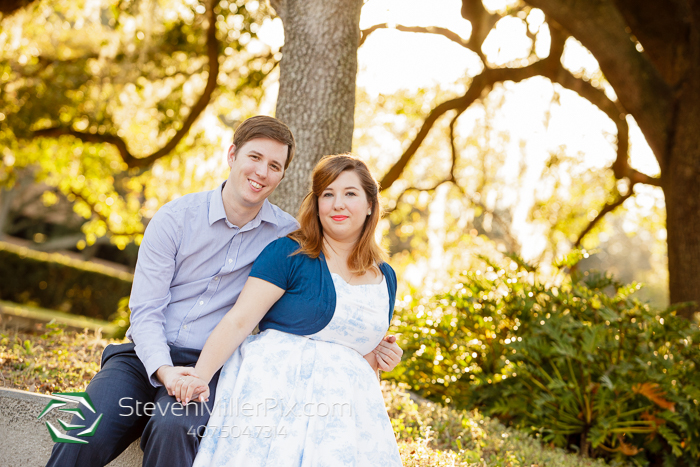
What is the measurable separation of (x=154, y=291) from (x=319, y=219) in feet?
2.63

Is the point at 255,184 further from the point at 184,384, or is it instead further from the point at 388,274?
the point at 184,384

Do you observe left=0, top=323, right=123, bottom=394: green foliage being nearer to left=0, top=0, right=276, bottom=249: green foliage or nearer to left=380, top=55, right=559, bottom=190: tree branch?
left=0, top=0, right=276, bottom=249: green foliage

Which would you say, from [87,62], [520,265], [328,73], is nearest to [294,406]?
[328,73]

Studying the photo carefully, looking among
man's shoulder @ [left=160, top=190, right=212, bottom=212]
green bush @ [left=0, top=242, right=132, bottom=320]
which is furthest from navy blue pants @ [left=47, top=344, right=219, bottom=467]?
green bush @ [left=0, top=242, right=132, bottom=320]

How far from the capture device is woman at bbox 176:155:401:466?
7.05 ft

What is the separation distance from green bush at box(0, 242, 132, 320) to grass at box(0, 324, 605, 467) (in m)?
11.7

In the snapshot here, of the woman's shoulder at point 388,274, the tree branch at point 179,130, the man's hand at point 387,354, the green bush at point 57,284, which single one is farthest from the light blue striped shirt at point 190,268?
the green bush at point 57,284

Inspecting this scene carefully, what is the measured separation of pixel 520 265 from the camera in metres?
4.50

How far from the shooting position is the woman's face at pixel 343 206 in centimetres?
255

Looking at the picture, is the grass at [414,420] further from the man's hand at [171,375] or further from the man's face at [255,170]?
the man's face at [255,170]

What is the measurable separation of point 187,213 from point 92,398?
87 cm

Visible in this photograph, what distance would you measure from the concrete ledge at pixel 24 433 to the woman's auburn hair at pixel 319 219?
3.75ft
